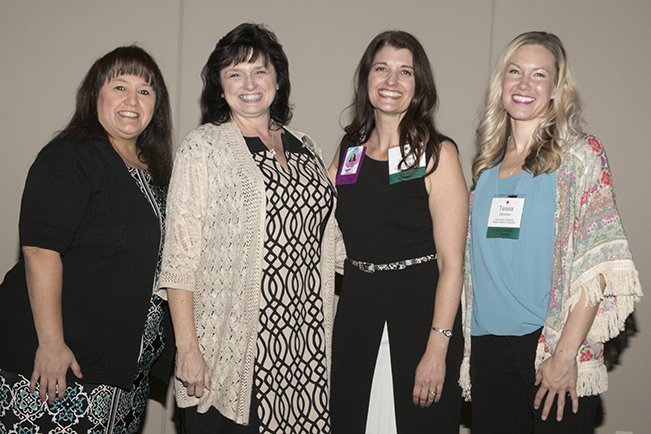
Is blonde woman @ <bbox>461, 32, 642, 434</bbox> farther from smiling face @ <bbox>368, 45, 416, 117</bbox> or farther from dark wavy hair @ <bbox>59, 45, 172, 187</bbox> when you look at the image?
dark wavy hair @ <bbox>59, 45, 172, 187</bbox>

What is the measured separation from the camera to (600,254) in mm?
2215

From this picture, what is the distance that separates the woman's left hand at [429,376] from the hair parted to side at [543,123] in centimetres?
69

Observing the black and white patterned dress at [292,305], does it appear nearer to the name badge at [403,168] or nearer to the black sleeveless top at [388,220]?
the black sleeveless top at [388,220]

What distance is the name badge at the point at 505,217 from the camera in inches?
94.4

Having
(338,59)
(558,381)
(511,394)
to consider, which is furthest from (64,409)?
(338,59)

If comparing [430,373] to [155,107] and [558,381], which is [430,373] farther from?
[155,107]

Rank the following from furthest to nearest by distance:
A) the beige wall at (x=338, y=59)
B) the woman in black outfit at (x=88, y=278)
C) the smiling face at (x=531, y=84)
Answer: the beige wall at (x=338, y=59) < the smiling face at (x=531, y=84) < the woman in black outfit at (x=88, y=278)

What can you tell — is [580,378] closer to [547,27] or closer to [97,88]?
[97,88]

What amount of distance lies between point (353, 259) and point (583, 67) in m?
2.04

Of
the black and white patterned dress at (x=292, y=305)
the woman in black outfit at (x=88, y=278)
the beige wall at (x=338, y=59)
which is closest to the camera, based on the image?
the woman in black outfit at (x=88, y=278)

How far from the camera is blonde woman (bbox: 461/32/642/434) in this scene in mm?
2238

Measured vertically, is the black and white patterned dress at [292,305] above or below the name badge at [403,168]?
below

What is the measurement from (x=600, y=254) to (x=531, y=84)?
68cm

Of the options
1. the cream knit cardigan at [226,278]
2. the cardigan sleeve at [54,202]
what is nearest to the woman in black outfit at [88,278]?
the cardigan sleeve at [54,202]
